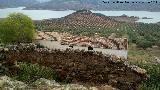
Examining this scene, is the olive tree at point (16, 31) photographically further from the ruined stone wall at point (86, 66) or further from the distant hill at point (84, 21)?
the distant hill at point (84, 21)

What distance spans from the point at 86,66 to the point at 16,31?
36.7m

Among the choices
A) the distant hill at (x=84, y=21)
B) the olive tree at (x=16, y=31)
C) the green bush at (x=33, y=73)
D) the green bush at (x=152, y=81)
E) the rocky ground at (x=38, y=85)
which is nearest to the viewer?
the rocky ground at (x=38, y=85)

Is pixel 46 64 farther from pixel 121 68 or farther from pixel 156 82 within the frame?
pixel 156 82

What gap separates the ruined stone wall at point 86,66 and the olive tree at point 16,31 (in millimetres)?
32131

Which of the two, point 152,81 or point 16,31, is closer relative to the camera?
point 152,81

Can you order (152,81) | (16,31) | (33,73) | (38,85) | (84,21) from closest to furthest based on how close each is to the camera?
(38,85)
(152,81)
(33,73)
(16,31)
(84,21)

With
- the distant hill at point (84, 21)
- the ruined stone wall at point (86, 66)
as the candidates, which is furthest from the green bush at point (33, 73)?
the distant hill at point (84, 21)

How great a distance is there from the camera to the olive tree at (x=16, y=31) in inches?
2216

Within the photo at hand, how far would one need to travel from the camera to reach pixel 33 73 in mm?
22125

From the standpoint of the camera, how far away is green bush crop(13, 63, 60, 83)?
21.6 m

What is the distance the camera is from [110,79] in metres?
21.4

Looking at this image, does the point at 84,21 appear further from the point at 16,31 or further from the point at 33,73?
the point at 33,73

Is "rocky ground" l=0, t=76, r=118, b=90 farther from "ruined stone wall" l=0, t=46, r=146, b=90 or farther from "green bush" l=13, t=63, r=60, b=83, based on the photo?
"ruined stone wall" l=0, t=46, r=146, b=90

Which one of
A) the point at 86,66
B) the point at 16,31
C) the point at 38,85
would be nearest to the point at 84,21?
the point at 16,31
